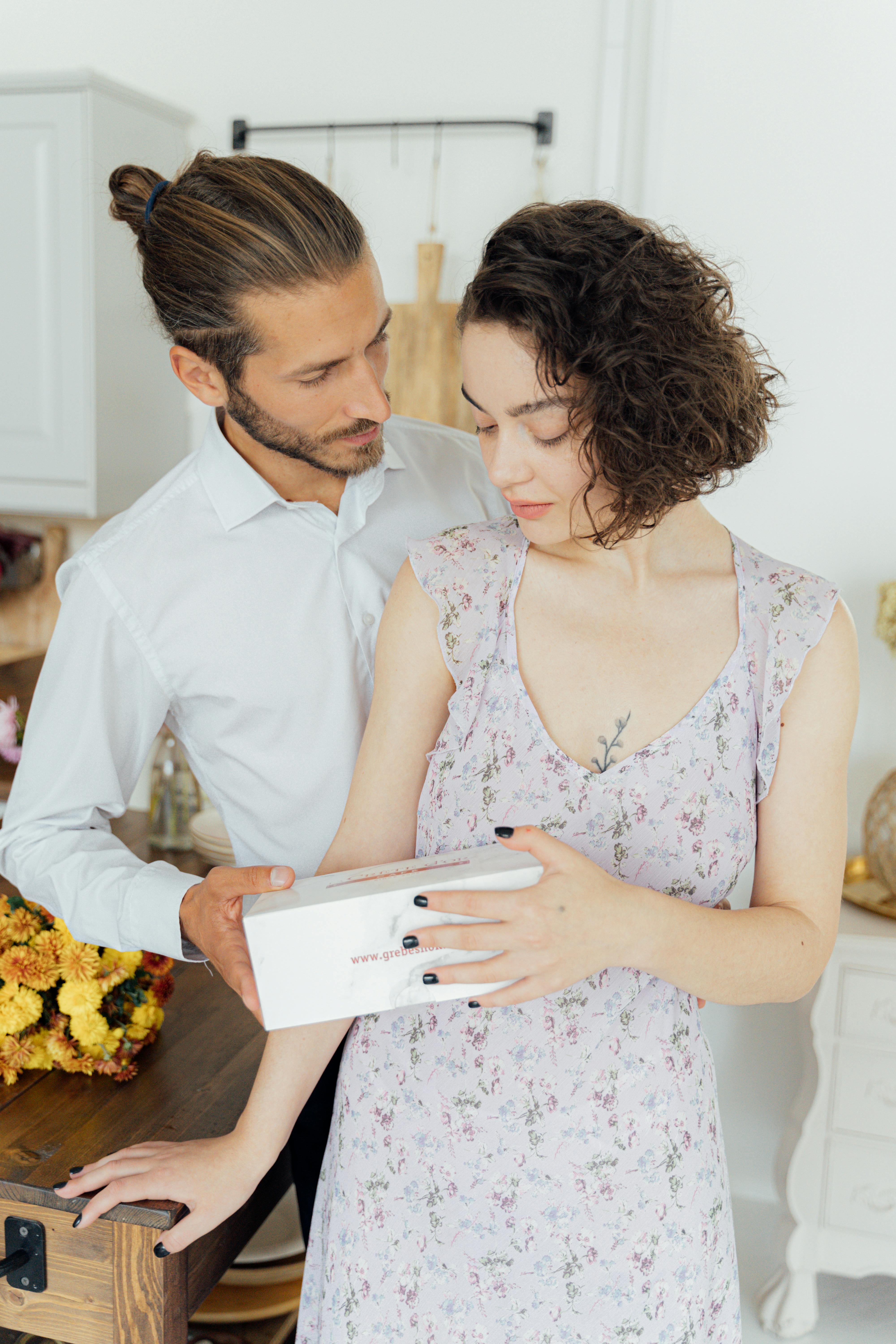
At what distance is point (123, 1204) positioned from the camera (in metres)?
1.02

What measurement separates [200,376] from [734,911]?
2.85 ft

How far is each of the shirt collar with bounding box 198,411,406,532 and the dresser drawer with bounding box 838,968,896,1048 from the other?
141 cm

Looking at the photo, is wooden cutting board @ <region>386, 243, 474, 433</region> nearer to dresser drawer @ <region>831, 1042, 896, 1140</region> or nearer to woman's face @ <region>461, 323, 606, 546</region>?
woman's face @ <region>461, 323, 606, 546</region>

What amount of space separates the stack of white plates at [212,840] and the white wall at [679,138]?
3.84ft

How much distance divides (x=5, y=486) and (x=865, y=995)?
1957 millimetres

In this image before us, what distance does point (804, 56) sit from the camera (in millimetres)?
2043

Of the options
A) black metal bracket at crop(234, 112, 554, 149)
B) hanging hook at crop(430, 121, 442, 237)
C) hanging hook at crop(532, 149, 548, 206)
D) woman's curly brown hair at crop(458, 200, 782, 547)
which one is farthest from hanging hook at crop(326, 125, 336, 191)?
woman's curly brown hair at crop(458, 200, 782, 547)

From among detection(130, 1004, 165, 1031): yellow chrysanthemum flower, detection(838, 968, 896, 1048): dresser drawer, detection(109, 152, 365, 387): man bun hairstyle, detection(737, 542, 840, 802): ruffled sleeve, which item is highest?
detection(109, 152, 365, 387): man bun hairstyle

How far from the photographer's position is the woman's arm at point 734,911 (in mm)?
743

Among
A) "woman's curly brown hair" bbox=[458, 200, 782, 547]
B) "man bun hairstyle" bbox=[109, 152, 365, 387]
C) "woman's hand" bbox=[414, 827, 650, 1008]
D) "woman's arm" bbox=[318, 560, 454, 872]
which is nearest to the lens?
"woman's hand" bbox=[414, 827, 650, 1008]

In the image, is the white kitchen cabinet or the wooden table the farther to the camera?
the white kitchen cabinet

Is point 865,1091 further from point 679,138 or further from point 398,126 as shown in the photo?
point 398,126

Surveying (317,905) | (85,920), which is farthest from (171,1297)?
(317,905)

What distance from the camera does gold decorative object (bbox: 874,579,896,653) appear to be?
2.03 m
